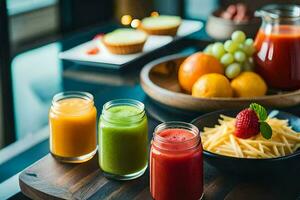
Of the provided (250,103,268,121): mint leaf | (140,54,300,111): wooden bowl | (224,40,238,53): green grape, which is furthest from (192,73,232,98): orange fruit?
(250,103,268,121): mint leaf

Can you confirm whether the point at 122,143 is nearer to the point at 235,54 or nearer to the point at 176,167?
the point at 176,167

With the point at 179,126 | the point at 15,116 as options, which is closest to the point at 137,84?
the point at 15,116

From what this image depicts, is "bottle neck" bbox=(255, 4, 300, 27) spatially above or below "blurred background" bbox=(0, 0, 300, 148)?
above

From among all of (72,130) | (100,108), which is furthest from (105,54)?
(72,130)

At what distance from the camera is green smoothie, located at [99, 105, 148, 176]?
1181 mm

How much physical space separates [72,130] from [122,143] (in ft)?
0.43

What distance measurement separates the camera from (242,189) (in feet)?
3.84

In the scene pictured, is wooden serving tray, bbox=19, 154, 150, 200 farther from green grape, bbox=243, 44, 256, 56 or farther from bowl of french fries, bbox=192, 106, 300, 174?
green grape, bbox=243, 44, 256, 56

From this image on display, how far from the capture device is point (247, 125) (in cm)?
123

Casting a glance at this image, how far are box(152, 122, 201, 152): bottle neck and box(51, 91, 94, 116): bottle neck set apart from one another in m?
0.21

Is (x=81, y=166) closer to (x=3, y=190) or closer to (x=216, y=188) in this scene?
(x=3, y=190)

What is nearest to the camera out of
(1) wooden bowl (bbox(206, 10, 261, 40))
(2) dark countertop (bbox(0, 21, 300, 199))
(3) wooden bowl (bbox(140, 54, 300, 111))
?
(2) dark countertop (bbox(0, 21, 300, 199))

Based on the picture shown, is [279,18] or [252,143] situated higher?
[279,18]

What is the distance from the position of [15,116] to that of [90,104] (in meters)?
0.48
